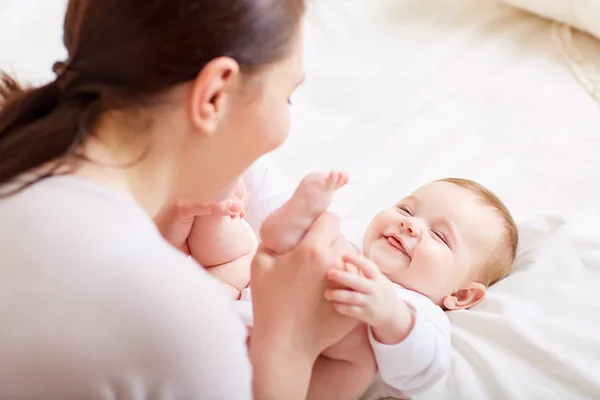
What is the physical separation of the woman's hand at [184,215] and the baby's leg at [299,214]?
10 cm

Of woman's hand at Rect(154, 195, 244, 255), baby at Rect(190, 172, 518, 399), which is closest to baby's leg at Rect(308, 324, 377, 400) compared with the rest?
baby at Rect(190, 172, 518, 399)

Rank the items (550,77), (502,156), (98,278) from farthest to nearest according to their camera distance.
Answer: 1. (550,77)
2. (502,156)
3. (98,278)

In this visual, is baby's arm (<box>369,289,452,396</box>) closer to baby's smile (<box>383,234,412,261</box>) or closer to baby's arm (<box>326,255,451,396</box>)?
baby's arm (<box>326,255,451,396</box>)

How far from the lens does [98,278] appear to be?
1.78 ft

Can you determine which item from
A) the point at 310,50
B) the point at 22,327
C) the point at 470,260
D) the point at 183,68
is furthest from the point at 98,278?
the point at 310,50

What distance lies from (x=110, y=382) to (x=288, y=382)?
9.8 inches

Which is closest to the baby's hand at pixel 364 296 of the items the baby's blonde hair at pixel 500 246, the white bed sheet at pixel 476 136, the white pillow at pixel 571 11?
the white bed sheet at pixel 476 136

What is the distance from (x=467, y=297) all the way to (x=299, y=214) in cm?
31

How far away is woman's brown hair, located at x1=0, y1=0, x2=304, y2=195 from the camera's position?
58cm

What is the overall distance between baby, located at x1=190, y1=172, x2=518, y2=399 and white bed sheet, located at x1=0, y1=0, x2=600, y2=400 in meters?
0.04

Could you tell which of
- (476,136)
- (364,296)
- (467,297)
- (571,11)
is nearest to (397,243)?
(467,297)

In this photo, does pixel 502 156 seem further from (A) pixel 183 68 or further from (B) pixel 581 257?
(A) pixel 183 68

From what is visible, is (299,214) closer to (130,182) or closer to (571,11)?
(130,182)

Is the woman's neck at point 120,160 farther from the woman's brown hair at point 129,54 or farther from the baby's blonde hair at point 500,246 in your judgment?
the baby's blonde hair at point 500,246
